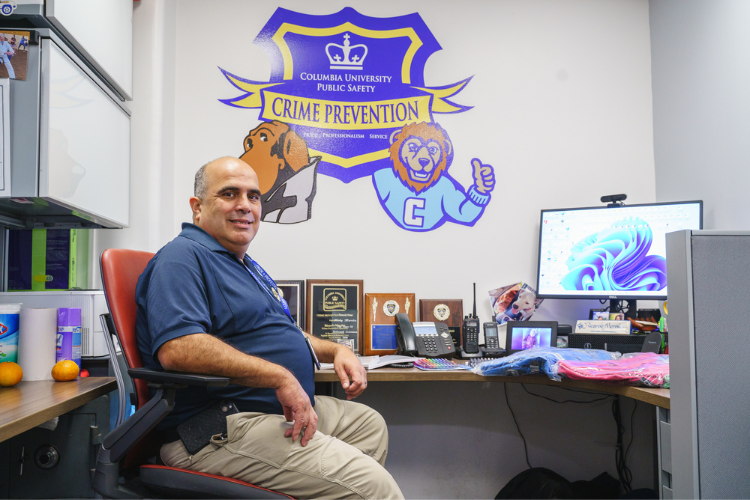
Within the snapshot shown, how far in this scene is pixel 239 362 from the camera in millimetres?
1176

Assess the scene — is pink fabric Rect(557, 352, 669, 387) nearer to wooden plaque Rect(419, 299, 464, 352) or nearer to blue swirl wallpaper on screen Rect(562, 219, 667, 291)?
blue swirl wallpaper on screen Rect(562, 219, 667, 291)

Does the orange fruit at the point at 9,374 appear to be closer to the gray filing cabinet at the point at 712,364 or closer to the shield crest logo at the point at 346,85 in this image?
the shield crest logo at the point at 346,85

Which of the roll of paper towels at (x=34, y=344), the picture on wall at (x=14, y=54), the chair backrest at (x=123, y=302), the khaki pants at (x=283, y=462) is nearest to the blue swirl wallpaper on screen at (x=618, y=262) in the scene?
the khaki pants at (x=283, y=462)

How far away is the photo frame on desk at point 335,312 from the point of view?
2.24 metres

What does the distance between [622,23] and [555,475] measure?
7.83ft

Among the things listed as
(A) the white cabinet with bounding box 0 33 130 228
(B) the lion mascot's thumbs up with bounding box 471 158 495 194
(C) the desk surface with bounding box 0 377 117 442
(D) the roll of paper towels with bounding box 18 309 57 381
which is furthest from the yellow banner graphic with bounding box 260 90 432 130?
(C) the desk surface with bounding box 0 377 117 442

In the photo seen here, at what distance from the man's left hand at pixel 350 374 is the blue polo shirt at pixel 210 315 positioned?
0.37 ft

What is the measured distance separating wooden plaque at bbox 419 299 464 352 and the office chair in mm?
1331

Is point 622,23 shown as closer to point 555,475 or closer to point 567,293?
point 567,293

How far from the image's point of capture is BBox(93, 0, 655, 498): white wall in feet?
7.78

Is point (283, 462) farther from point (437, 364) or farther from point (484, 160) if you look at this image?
point (484, 160)

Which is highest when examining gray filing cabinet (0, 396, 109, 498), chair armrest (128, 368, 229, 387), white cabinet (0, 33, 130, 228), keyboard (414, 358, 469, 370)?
white cabinet (0, 33, 130, 228)

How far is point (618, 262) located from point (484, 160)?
2.70 feet

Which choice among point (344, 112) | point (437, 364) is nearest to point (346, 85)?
point (344, 112)
